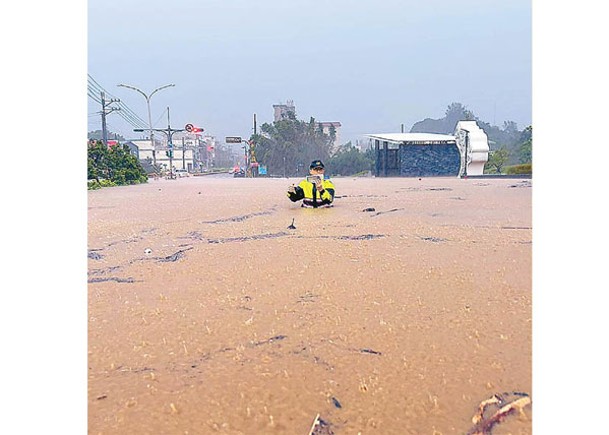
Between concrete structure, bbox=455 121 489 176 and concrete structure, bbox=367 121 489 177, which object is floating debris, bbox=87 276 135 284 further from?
concrete structure, bbox=455 121 489 176

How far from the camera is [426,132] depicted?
1152 centimetres

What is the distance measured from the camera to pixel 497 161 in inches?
443

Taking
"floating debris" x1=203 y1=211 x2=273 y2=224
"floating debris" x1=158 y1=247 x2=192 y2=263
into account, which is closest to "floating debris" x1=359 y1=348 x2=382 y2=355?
"floating debris" x1=158 y1=247 x2=192 y2=263

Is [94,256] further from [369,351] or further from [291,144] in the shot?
[291,144]

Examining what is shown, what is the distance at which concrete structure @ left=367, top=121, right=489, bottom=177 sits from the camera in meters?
11.0

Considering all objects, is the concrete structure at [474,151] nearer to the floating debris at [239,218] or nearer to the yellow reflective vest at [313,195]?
the yellow reflective vest at [313,195]

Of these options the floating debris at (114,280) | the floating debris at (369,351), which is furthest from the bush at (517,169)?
the floating debris at (369,351)

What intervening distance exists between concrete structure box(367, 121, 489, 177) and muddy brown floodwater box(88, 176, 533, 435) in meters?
9.33

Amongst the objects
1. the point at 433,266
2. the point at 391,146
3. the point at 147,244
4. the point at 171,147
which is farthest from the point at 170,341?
the point at 391,146

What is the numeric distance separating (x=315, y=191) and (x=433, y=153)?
8.64 m

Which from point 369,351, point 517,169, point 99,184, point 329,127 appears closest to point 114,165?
point 99,184
